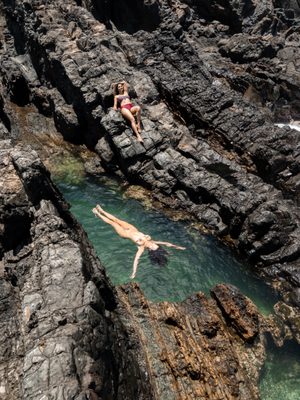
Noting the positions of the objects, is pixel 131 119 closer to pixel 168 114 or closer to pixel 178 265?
pixel 168 114

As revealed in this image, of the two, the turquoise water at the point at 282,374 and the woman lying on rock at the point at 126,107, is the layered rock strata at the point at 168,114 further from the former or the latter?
the turquoise water at the point at 282,374

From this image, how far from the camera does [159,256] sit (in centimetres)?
2134

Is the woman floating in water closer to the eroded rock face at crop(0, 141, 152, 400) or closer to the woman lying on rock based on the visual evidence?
the eroded rock face at crop(0, 141, 152, 400)

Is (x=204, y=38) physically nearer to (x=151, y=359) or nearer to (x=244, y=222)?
(x=244, y=222)

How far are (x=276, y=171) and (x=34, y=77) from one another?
21976 millimetres

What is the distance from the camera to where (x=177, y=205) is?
25.3 metres

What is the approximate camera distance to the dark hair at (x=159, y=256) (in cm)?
2095

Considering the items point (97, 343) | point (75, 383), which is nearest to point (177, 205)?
point (97, 343)

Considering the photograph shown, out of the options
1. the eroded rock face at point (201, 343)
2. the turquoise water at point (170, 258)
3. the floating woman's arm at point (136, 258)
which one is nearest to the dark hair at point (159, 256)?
the turquoise water at point (170, 258)

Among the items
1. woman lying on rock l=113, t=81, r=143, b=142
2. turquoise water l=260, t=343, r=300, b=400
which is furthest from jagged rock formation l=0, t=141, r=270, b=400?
woman lying on rock l=113, t=81, r=143, b=142

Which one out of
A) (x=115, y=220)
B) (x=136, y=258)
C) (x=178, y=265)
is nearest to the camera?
(x=136, y=258)

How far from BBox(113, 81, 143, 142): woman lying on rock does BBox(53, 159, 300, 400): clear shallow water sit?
182 inches

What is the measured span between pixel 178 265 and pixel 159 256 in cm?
115

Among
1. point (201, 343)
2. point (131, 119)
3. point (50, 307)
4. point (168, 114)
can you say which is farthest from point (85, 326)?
point (168, 114)
